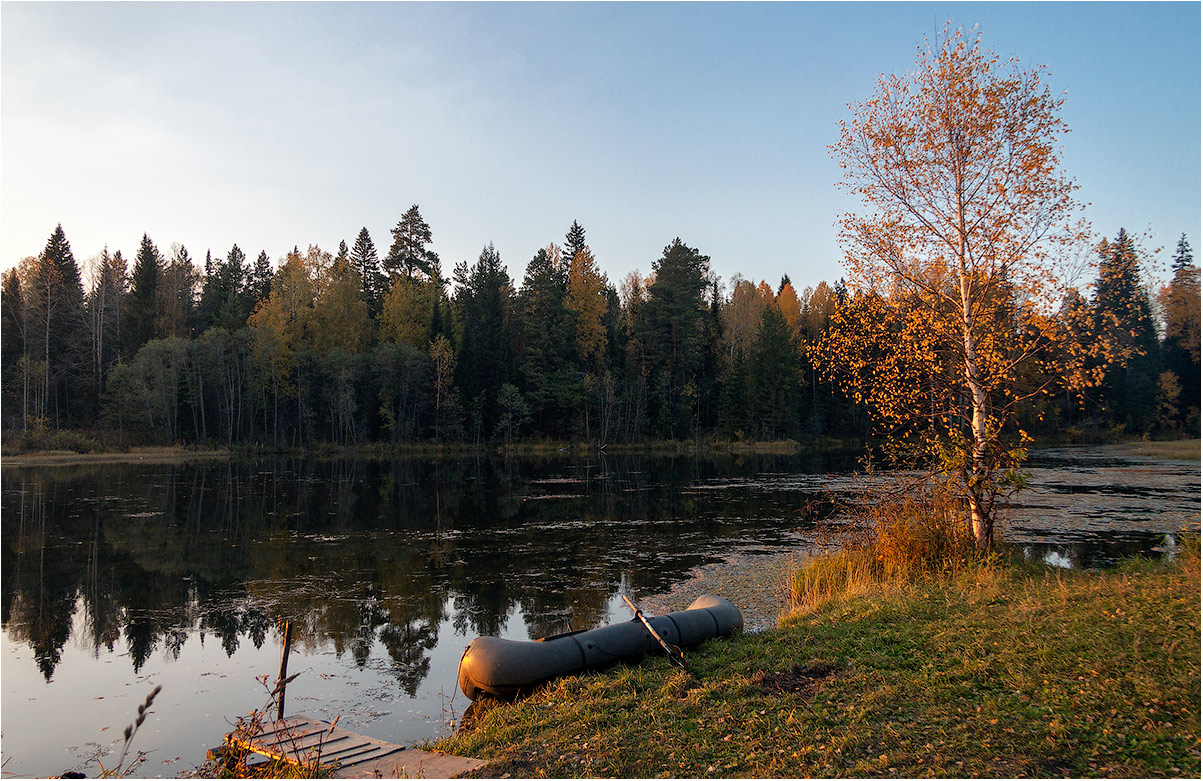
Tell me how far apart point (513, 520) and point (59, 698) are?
13407 mm

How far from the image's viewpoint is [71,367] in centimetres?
5178

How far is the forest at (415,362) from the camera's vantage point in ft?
165

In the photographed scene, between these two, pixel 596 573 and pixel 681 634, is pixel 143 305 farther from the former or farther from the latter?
pixel 681 634

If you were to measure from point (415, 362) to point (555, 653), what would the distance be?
49.0 metres

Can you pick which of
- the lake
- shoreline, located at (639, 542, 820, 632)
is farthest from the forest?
shoreline, located at (639, 542, 820, 632)

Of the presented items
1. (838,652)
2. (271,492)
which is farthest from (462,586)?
(271,492)

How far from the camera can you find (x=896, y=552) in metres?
11.0

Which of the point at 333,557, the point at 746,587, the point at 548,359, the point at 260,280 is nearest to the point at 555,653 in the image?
the point at 746,587

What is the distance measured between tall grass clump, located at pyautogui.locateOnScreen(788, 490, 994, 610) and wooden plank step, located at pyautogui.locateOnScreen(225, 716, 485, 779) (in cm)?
600

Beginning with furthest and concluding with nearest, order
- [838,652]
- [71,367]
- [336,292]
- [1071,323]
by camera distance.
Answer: [336,292] → [71,367] → [1071,323] → [838,652]

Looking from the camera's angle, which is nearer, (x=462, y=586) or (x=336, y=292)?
(x=462, y=586)

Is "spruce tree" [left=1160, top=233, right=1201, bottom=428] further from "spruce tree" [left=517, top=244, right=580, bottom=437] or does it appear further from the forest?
"spruce tree" [left=517, top=244, right=580, bottom=437]

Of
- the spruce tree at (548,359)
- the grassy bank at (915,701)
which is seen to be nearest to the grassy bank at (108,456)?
the spruce tree at (548,359)

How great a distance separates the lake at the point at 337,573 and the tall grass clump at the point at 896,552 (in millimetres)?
1392
